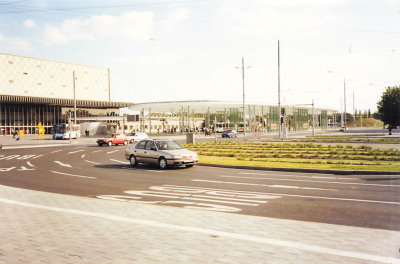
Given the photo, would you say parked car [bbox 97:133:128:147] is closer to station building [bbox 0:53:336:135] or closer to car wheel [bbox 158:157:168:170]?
station building [bbox 0:53:336:135]

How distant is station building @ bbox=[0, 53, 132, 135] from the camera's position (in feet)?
243

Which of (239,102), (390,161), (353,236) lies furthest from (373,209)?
(239,102)

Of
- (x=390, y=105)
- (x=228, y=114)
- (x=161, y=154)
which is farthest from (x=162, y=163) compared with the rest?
(x=228, y=114)

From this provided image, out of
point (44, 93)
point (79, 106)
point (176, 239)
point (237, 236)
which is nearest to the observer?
point (176, 239)

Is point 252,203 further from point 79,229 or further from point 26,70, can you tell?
point 26,70

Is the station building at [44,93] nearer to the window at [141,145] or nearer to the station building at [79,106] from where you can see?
the station building at [79,106]

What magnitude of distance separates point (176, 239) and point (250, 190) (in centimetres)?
561

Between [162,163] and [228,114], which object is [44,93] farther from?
[162,163]

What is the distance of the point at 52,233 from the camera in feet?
21.5

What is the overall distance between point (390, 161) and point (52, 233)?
16.6 m

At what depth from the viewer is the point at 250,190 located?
37.2ft

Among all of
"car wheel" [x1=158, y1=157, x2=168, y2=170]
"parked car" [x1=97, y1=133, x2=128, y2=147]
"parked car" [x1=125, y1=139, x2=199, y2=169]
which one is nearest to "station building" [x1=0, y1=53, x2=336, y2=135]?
"parked car" [x1=97, y1=133, x2=128, y2=147]

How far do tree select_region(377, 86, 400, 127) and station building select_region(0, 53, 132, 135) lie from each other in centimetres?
5220

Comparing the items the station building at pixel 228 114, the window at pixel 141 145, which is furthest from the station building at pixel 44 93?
the window at pixel 141 145
